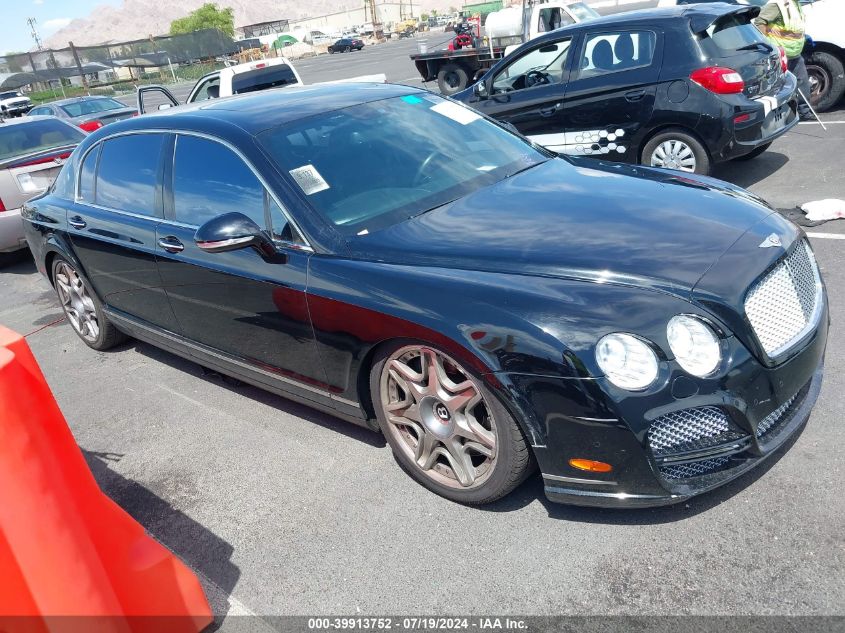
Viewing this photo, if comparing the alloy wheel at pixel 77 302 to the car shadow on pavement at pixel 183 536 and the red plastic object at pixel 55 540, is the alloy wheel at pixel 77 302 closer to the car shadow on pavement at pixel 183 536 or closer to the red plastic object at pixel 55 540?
the car shadow on pavement at pixel 183 536

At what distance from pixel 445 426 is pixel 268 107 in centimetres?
199

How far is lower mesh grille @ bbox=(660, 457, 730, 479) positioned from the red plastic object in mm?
1744

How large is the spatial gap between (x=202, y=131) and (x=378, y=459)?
189cm

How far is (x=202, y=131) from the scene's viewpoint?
146 inches

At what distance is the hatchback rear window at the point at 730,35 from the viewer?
253 inches

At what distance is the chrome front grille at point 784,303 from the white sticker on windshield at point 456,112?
6.33 ft

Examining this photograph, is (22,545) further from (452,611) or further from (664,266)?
(664,266)

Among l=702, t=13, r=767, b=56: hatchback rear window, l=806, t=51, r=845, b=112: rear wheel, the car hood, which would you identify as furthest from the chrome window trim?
l=806, t=51, r=845, b=112: rear wheel

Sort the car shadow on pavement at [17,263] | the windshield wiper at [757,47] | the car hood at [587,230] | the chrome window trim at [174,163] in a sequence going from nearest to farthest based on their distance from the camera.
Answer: the car hood at [587,230] < the chrome window trim at [174,163] < the windshield wiper at [757,47] < the car shadow on pavement at [17,263]

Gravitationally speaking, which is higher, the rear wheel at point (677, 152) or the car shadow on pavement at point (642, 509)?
the rear wheel at point (677, 152)

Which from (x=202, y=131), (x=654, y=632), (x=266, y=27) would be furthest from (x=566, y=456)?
(x=266, y=27)

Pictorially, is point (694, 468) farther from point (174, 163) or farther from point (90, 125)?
point (90, 125)

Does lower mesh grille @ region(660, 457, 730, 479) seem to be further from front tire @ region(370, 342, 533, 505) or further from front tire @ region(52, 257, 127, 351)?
front tire @ region(52, 257, 127, 351)

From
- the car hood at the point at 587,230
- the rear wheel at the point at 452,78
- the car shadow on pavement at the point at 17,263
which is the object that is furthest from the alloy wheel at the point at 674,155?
the rear wheel at the point at 452,78
